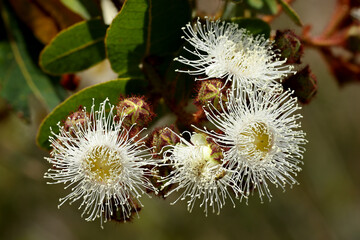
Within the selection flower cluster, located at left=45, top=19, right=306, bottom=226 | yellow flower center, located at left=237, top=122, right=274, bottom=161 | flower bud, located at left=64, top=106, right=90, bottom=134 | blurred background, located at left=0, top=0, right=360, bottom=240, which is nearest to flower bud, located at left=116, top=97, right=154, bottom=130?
flower cluster, located at left=45, top=19, right=306, bottom=226

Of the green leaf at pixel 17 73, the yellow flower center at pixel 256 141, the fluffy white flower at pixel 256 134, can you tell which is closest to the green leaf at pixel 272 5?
the fluffy white flower at pixel 256 134

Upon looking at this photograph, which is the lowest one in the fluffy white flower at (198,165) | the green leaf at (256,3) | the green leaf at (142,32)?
the fluffy white flower at (198,165)

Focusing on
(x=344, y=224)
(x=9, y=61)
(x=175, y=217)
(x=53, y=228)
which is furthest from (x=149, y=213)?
(x=9, y=61)

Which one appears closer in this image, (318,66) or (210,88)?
(210,88)

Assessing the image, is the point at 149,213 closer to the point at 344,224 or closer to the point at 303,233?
the point at 303,233

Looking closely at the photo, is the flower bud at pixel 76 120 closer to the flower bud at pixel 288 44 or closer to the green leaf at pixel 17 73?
the green leaf at pixel 17 73

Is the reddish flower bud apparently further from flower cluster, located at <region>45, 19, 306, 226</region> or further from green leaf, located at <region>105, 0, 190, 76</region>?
green leaf, located at <region>105, 0, 190, 76</region>
